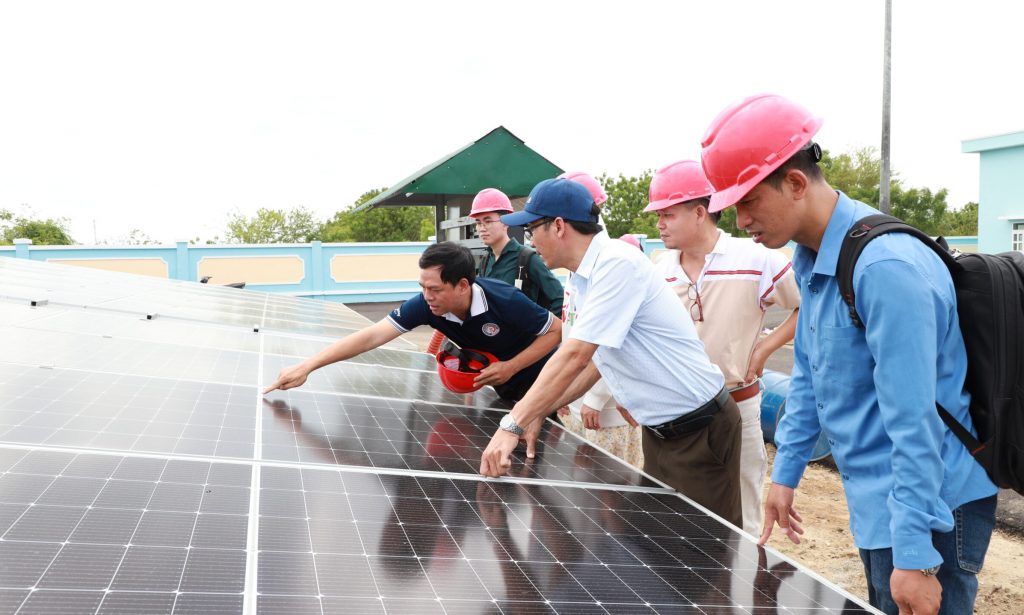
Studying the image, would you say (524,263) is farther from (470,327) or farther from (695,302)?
(695,302)

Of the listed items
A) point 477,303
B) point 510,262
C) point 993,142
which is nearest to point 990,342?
point 477,303

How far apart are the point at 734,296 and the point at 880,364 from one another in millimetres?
2436

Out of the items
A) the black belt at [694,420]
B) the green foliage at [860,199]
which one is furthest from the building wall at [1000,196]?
the black belt at [694,420]

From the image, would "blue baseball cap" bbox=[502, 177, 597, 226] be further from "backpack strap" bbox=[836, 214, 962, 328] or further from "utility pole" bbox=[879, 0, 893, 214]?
"utility pole" bbox=[879, 0, 893, 214]

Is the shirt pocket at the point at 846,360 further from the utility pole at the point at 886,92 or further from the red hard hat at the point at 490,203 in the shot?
the utility pole at the point at 886,92

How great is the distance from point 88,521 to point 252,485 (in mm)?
485

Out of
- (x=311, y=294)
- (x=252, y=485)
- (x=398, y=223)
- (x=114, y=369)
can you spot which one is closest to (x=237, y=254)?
(x=311, y=294)

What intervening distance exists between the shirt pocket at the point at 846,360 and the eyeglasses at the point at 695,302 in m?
2.18

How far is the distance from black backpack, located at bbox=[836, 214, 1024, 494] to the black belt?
1.40 metres

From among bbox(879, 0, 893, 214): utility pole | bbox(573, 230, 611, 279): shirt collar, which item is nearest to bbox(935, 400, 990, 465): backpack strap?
bbox(573, 230, 611, 279): shirt collar

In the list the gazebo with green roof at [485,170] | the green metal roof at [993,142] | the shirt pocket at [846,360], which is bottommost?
the shirt pocket at [846,360]

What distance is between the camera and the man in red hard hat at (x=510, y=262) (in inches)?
227

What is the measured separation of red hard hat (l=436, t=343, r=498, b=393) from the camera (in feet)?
13.9

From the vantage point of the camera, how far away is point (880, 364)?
5.90ft
